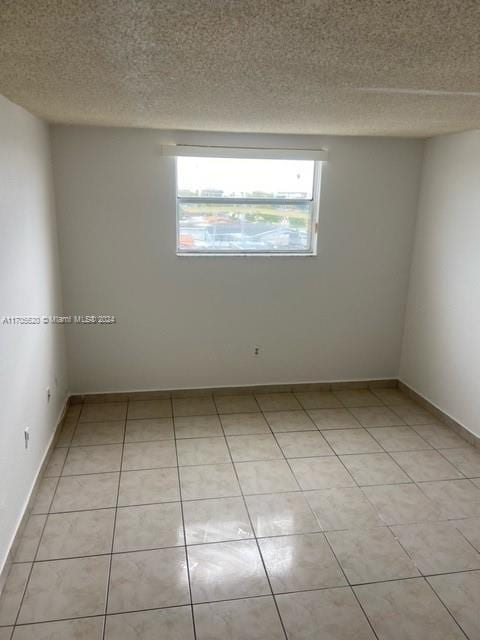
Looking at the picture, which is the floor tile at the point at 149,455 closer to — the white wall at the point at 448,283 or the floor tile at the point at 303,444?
the floor tile at the point at 303,444

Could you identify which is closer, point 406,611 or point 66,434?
point 406,611

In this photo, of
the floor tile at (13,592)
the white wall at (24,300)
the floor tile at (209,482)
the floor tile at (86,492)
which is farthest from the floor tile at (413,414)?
the floor tile at (13,592)

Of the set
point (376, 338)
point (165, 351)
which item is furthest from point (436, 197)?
point (165, 351)

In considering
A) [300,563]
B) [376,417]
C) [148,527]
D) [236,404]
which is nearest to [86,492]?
[148,527]

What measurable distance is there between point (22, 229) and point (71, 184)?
3.62 feet

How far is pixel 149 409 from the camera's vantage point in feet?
13.1

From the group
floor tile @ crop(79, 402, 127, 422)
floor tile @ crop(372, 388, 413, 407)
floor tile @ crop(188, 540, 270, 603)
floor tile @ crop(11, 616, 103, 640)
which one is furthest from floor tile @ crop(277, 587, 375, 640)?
floor tile @ crop(372, 388, 413, 407)

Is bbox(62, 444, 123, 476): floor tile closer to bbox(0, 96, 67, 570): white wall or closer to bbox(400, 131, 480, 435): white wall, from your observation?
bbox(0, 96, 67, 570): white wall

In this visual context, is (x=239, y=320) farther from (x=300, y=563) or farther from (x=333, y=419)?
(x=300, y=563)

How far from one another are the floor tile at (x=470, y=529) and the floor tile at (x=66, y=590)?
1.86 m

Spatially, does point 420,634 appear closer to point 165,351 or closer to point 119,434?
point 119,434

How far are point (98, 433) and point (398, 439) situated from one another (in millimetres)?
2251

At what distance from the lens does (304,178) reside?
4035 mm

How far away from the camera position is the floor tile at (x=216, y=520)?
251 centimetres
